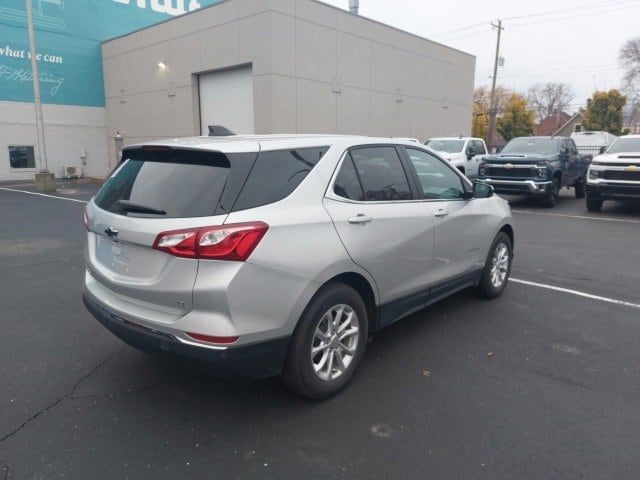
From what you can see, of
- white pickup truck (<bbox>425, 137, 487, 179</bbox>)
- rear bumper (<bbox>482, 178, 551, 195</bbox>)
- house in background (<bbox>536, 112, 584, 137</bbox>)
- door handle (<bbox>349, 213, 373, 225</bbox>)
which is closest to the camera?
door handle (<bbox>349, 213, 373, 225</bbox>)

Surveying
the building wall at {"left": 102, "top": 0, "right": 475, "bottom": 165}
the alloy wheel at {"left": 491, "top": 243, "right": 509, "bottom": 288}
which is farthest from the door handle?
the building wall at {"left": 102, "top": 0, "right": 475, "bottom": 165}

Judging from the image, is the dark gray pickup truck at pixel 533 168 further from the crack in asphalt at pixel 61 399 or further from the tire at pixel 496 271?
the crack in asphalt at pixel 61 399

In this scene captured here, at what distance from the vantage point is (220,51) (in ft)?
65.9

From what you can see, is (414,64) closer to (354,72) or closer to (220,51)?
(354,72)

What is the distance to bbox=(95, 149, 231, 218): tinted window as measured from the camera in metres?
2.89

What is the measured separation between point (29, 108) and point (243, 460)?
26.8m

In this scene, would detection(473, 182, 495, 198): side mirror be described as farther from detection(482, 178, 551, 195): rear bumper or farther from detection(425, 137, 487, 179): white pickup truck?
detection(425, 137, 487, 179): white pickup truck

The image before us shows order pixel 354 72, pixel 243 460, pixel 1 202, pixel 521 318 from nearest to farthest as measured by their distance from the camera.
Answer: pixel 243 460
pixel 521 318
pixel 1 202
pixel 354 72

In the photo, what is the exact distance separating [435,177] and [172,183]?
248 cm

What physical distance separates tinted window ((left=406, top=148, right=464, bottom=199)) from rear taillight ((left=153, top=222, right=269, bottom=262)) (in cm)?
199

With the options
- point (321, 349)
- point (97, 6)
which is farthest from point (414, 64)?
point (321, 349)

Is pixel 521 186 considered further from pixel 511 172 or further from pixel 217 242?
pixel 217 242

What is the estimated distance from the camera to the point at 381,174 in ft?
12.8

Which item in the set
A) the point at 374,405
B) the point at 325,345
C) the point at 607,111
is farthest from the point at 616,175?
the point at 607,111
